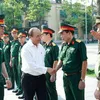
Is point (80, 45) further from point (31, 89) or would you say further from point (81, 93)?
point (31, 89)

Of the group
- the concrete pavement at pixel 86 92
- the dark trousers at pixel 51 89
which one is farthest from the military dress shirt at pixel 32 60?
the concrete pavement at pixel 86 92

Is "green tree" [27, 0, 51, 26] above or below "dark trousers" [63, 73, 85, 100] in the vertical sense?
above

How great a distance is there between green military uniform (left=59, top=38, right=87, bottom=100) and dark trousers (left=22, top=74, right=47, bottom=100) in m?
0.42

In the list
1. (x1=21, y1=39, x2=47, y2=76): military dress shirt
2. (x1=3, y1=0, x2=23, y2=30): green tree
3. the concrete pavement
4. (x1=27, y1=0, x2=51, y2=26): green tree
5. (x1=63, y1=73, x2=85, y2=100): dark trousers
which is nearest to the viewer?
(x1=21, y1=39, x2=47, y2=76): military dress shirt

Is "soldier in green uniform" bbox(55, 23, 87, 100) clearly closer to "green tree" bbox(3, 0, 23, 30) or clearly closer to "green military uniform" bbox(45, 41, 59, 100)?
"green military uniform" bbox(45, 41, 59, 100)

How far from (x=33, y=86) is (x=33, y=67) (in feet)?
1.17

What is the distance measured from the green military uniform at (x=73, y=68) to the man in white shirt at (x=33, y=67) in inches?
15.7

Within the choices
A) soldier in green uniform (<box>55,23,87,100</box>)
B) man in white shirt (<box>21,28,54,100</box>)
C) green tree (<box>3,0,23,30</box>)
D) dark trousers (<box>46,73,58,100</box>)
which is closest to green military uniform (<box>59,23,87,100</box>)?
soldier in green uniform (<box>55,23,87,100</box>)

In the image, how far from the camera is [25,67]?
4.55 metres

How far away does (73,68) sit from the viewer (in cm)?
454

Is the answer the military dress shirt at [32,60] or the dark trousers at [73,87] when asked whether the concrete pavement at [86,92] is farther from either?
the military dress shirt at [32,60]

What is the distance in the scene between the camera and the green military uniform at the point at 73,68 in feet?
14.9

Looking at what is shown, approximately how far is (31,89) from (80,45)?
3.75 feet

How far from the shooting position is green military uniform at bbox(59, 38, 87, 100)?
4527mm
